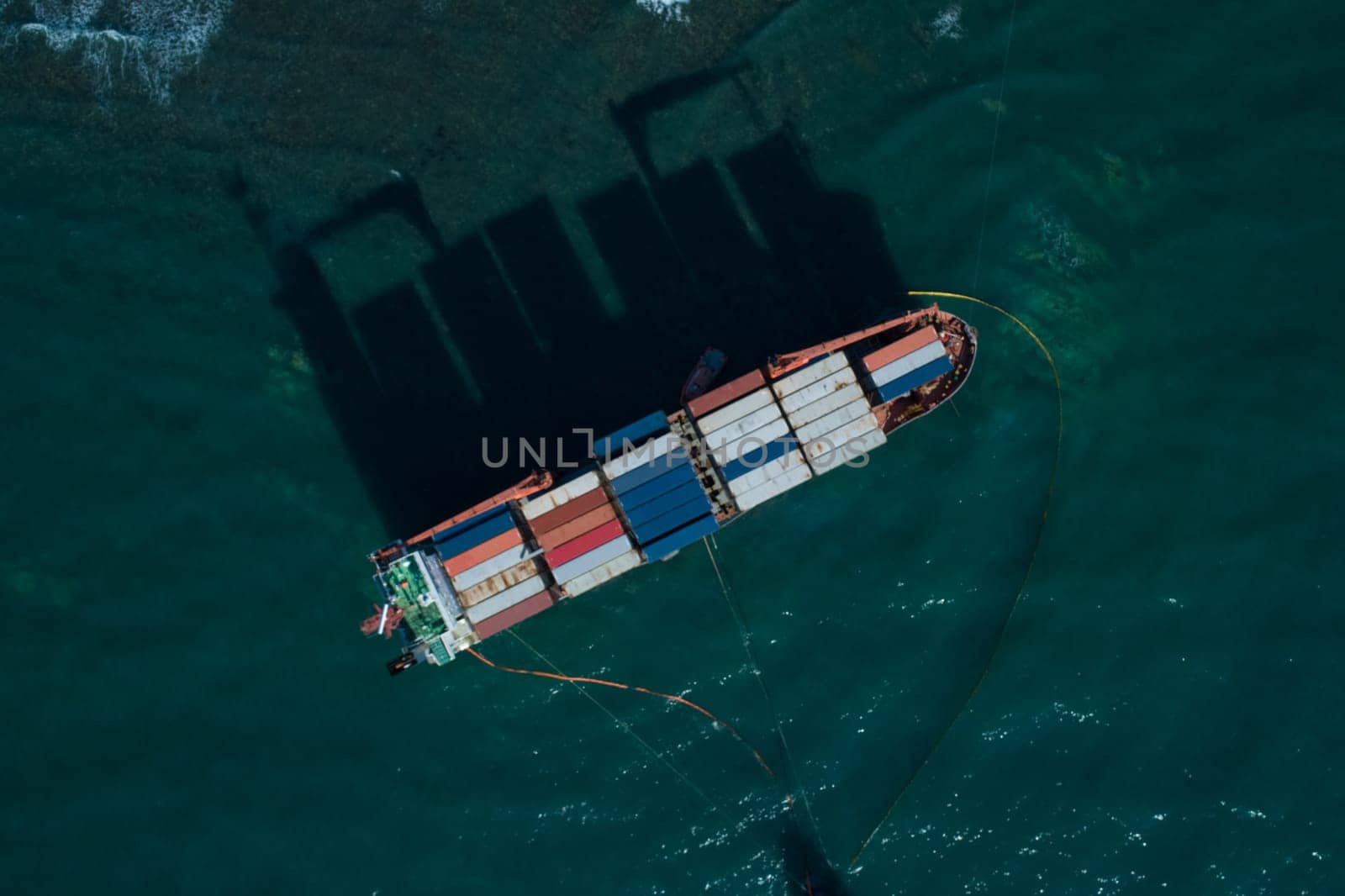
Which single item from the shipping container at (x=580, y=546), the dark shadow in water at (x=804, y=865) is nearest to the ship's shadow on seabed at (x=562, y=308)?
the shipping container at (x=580, y=546)

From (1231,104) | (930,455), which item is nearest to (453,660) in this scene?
(930,455)

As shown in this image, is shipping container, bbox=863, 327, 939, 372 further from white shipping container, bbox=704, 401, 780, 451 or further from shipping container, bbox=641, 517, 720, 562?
shipping container, bbox=641, 517, 720, 562

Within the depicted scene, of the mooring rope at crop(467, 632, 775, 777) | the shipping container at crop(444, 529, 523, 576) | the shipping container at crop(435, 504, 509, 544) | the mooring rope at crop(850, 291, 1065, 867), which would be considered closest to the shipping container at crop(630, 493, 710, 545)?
the shipping container at crop(444, 529, 523, 576)

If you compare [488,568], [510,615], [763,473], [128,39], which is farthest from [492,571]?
[128,39]

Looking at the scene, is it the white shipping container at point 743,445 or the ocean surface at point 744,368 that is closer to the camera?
the white shipping container at point 743,445

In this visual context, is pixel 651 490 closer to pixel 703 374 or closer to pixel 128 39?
pixel 703 374

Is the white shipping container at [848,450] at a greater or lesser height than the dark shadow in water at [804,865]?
greater

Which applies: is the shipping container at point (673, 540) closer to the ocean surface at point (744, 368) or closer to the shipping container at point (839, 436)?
the ocean surface at point (744, 368)
